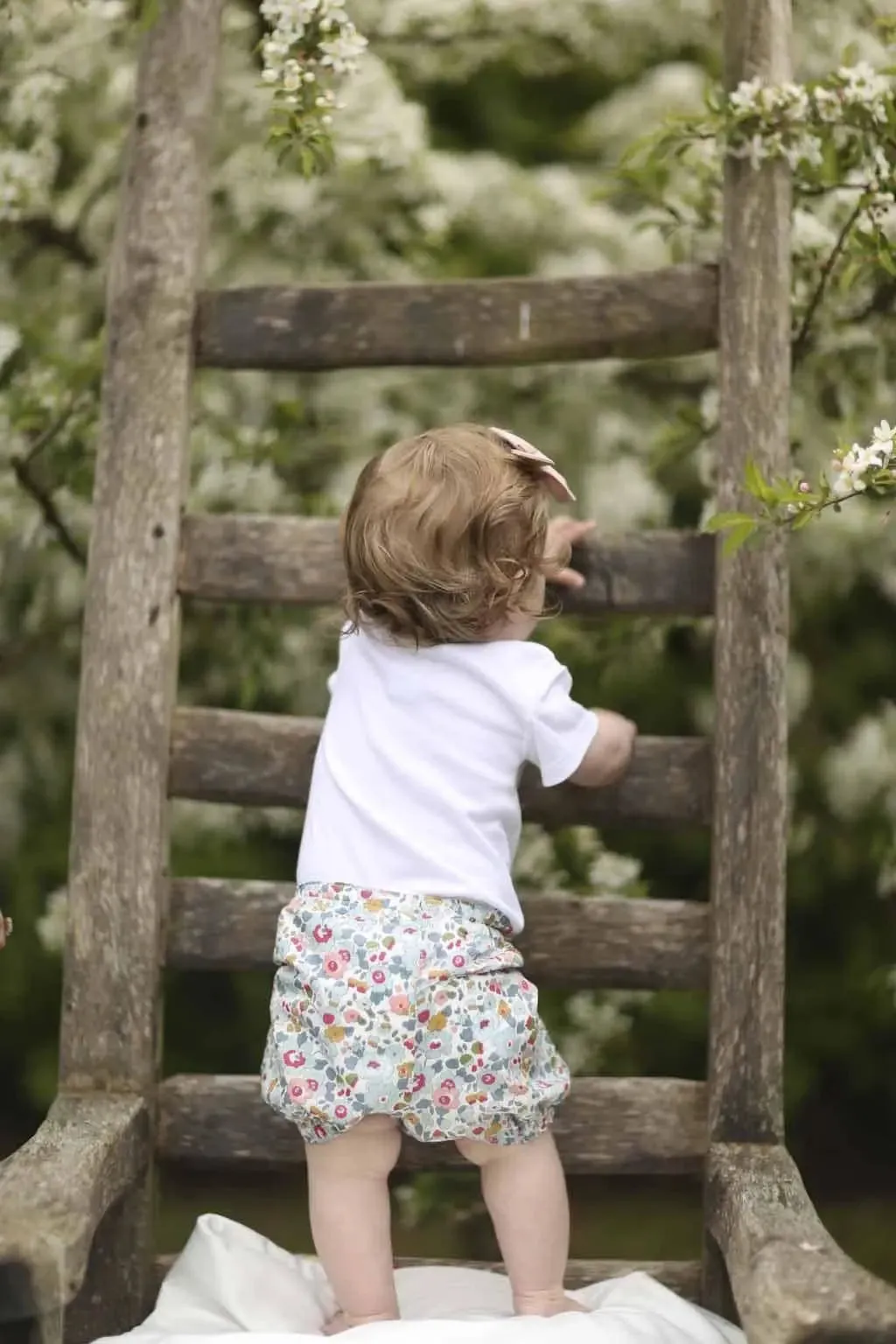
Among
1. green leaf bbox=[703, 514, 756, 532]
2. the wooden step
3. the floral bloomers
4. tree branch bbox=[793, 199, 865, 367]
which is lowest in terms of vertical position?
the wooden step

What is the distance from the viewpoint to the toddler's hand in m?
2.15

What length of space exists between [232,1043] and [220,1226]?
1378 mm

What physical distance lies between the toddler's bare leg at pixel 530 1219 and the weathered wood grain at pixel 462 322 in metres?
1.00

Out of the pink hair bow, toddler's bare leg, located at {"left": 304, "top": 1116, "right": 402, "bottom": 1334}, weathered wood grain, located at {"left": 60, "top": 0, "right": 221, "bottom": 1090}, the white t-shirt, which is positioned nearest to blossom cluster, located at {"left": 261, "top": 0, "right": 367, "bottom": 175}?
weathered wood grain, located at {"left": 60, "top": 0, "right": 221, "bottom": 1090}

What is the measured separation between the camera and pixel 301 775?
2.20 meters

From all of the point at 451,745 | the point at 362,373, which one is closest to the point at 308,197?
the point at 362,373

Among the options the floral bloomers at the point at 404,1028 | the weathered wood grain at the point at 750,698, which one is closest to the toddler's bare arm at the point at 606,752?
the weathered wood grain at the point at 750,698

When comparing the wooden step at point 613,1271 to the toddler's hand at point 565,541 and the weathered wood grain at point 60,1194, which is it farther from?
the toddler's hand at point 565,541

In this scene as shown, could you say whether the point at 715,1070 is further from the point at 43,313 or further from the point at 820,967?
the point at 43,313

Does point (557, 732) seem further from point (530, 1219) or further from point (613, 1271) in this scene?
point (613, 1271)

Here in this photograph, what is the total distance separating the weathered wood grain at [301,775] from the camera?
→ 2.17m

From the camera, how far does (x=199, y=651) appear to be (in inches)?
128

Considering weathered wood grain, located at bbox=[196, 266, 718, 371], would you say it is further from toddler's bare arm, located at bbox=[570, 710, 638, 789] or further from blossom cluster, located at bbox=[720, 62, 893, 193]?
toddler's bare arm, located at bbox=[570, 710, 638, 789]

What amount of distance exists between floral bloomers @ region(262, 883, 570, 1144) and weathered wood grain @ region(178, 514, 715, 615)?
469mm
